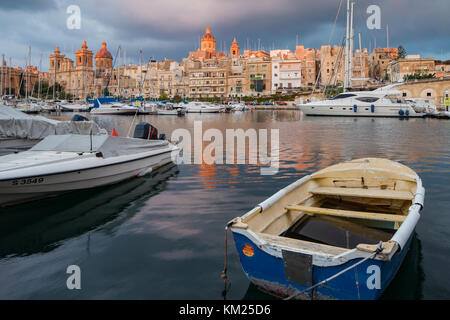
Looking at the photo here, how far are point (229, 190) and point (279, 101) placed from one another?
9238cm

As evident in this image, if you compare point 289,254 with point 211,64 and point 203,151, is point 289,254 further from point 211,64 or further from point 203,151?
point 211,64

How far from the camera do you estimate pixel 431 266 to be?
567cm

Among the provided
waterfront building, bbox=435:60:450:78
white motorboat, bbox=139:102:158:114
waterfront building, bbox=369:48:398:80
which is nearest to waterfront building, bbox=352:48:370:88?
waterfront building, bbox=369:48:398:80

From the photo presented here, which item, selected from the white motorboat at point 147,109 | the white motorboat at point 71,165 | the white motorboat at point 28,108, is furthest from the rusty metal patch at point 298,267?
the white motorboat at point 28,108

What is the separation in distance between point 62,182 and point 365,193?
7.26m

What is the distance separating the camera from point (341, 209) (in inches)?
285

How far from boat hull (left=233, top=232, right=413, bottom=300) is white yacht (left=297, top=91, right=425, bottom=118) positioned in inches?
1953

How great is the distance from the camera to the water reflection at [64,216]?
6855 millimetres

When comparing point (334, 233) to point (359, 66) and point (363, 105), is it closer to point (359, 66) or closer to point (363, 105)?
point (363, 105)

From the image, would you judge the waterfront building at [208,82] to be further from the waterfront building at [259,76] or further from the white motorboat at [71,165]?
the white motorboat at [71,165]

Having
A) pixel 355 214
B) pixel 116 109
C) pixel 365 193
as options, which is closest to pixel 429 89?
pixel 116 109

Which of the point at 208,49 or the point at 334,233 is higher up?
the point at 208,49

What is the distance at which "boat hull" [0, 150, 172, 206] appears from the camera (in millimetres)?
8261

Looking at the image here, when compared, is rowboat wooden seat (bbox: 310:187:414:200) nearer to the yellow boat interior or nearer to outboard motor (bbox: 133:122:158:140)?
the yellow boat interior
